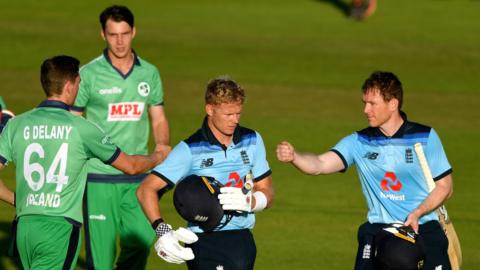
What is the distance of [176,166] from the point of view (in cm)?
960

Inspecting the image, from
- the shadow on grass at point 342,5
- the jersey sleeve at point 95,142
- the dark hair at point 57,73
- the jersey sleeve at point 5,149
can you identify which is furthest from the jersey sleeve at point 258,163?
the shadow on grass at point 342,5

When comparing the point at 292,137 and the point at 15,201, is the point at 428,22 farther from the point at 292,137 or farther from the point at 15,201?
the point at 15,201

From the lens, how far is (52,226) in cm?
974

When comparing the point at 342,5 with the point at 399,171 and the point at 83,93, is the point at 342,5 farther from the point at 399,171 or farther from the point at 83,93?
the point at 399,171

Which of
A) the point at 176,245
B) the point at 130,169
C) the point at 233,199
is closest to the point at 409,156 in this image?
the point at 233,199

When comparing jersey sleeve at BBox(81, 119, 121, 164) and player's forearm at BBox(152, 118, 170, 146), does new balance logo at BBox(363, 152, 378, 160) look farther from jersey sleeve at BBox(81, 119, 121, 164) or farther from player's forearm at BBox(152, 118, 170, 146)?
player's forearm at BBox(152, 118, 170, 146)

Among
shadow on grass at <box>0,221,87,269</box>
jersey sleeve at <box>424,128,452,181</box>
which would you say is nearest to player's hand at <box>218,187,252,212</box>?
jersey sleeve at <box>424,128,452,181</box>

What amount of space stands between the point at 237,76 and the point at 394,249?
782 inches

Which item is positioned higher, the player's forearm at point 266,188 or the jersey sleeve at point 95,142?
the jersey sleeve at point 95,142

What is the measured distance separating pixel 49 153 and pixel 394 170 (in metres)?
3.08

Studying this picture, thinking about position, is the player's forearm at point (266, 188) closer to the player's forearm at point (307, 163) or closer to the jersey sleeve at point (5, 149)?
the player's forearm at point (307, 163)

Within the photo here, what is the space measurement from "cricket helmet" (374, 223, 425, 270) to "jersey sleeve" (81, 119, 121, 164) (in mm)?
2505

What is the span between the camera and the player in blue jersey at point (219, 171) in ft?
31.3

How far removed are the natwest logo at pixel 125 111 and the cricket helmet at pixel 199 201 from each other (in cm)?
328
